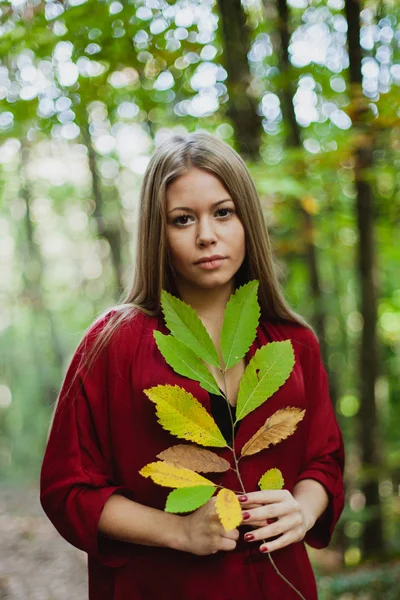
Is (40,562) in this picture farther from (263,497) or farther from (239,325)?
(239,325)

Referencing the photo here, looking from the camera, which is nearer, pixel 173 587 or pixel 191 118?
pixel 173 587

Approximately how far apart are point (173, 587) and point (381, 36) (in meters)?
4.61

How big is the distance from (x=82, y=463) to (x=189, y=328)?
1.46ft

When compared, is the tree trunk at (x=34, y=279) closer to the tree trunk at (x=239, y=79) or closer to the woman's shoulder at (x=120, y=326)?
the tree trunk at (x=239, y=79)

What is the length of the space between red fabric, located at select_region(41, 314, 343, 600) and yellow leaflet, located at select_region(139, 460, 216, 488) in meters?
0.28

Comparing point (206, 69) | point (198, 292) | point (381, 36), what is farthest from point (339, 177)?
point (198, 292)

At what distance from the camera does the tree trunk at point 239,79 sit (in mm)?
3328

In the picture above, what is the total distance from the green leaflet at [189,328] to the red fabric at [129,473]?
20 centimetres

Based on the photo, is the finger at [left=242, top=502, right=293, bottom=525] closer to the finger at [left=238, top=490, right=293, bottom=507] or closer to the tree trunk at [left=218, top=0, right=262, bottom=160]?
the finger at [left=238, top=490, right=293, bottom=507]

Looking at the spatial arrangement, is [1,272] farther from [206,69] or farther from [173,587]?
[173,587]

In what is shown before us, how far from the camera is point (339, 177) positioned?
210 inches

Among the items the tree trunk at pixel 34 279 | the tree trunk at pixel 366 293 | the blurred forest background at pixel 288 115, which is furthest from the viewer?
the tree trunk at pixel 34 279

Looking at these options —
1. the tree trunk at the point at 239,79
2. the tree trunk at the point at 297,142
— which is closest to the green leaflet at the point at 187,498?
the tree trunk at the point at 297,142

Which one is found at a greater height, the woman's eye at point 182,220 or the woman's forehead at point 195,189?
the woman's forehead at point 195,189
